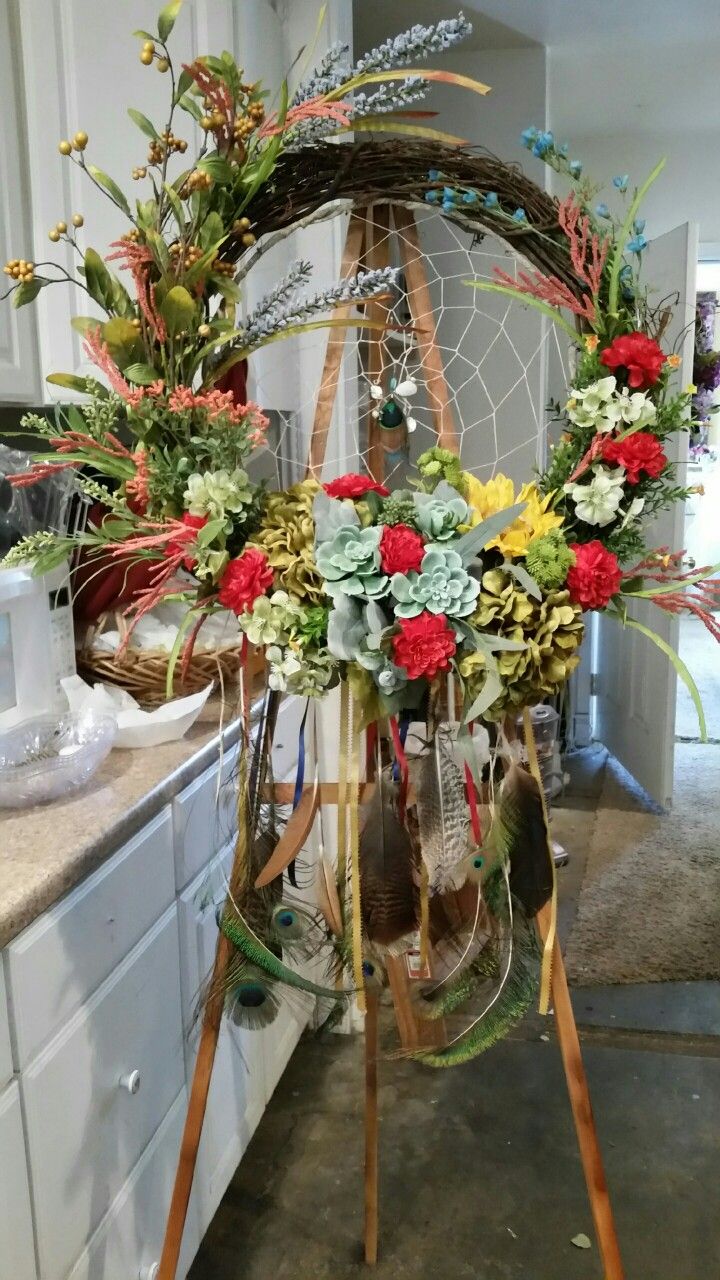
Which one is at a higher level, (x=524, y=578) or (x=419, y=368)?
(x=419, y=368)

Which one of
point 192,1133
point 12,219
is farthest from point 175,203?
point 192,1133

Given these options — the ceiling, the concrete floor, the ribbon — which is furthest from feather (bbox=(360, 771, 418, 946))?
the ceiling

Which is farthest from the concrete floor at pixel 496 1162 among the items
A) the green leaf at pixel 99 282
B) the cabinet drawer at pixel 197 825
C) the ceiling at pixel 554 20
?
the ceiling at pixel 554 20

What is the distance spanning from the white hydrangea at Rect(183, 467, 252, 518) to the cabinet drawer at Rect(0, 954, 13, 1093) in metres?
0.49

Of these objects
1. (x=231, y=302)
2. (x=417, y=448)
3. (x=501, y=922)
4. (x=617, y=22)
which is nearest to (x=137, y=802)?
(x=501, y=922)

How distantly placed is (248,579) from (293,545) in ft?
0.18

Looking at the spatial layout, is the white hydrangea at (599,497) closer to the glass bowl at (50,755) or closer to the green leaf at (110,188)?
the green leaf at (110,188)

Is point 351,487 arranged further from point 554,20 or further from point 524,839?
point 554,20

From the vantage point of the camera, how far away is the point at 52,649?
1.56 meters

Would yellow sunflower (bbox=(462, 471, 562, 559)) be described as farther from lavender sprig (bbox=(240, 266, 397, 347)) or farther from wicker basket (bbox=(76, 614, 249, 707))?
wicker basket (bbox=(76, 614, 249, 707))

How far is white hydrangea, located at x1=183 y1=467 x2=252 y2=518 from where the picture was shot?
3.09 ft

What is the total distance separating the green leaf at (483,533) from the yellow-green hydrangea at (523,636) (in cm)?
3

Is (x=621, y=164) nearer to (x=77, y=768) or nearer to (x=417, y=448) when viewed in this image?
(x=417, y=448)

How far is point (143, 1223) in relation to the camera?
130 centimetres
